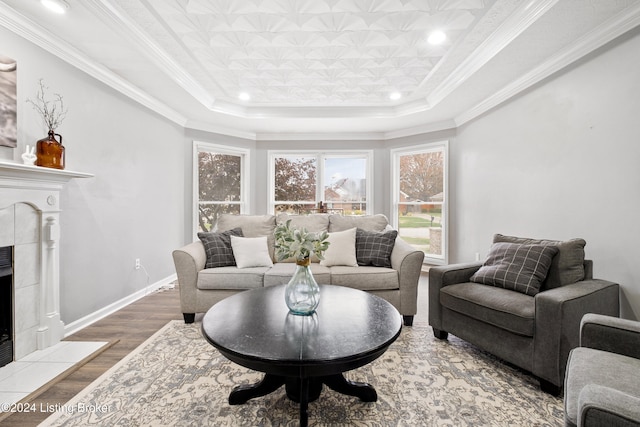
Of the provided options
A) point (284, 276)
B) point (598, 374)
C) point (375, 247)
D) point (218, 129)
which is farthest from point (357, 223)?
point (218, 129)

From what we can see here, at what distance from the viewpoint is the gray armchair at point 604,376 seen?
2.92ft

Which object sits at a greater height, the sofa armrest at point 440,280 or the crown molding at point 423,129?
the crown molding at point 423,129

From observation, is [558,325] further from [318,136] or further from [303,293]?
[318,136]

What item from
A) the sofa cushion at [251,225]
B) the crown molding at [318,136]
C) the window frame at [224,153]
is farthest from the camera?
the crown molding at [318,136]

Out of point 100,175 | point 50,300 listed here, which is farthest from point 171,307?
point 100,175

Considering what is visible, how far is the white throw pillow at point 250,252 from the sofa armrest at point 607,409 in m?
2.62

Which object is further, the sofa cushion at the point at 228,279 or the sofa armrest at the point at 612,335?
the sofa cushion at the point at 228,279

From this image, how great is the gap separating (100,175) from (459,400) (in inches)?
142

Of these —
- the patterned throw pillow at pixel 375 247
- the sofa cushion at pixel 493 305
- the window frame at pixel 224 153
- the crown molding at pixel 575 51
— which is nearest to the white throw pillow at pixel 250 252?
the patterned throw pillow at pixel 375 247

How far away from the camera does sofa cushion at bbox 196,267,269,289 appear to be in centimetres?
287

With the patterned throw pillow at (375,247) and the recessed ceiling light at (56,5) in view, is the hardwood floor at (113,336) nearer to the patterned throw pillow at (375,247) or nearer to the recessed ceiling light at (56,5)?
the patterned throw pillow at (375,247)

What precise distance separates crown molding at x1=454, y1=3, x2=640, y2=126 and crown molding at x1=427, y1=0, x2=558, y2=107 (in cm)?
53

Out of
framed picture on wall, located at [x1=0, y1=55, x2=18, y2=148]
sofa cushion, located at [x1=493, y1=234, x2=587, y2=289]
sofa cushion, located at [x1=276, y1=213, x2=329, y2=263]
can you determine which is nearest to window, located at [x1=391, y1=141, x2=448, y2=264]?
sofa cushion, located at [x1=276, y1=213, x2=329, y2=263]

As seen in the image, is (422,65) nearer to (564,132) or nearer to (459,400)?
(564,132)
